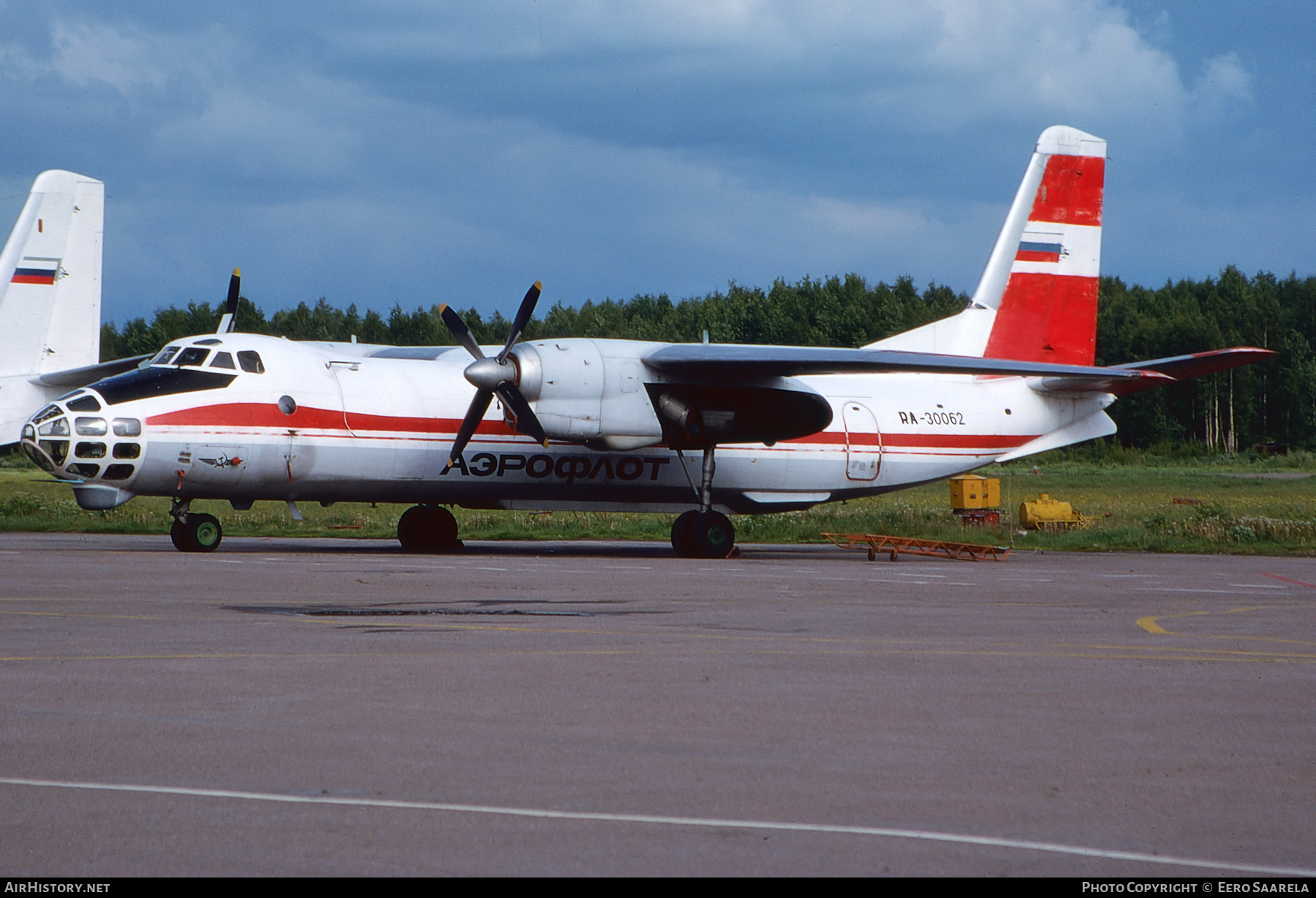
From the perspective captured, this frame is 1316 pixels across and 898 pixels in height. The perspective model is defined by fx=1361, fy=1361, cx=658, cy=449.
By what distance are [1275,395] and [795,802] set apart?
105 meters

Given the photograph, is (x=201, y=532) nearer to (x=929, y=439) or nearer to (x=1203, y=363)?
(x=929, y=439)

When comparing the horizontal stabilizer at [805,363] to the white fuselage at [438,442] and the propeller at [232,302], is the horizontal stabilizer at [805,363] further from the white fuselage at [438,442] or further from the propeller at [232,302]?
the propeller at [232,302]

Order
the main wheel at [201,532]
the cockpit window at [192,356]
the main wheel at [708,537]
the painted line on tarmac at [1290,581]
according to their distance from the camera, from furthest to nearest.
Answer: the main wheel at [708,537] < the main wheel at [201,532] < the cockpit window at [192,356] < the painted line on tarmac at [1290,581]

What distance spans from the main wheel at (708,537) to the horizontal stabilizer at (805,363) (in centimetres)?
267

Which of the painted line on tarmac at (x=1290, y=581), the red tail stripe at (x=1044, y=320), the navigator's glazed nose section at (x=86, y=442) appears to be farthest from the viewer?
the red tail stripe at (x=1044, y=320)

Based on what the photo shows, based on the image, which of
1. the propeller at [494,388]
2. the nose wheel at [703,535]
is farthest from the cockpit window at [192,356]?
the nose wheel at [703,535]

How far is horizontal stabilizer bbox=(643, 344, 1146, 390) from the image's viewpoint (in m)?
23.0

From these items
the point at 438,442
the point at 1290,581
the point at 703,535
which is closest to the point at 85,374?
the point at 438,442

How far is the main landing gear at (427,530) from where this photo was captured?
2531 cm

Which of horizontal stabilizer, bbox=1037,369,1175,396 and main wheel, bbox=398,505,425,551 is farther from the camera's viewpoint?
main wheel, bbox=398,505,425,551

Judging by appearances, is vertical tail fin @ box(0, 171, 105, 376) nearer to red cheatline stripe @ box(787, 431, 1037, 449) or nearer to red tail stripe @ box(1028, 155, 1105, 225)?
A: red cheatline stripe @ box(787, 431, 1037, 449)

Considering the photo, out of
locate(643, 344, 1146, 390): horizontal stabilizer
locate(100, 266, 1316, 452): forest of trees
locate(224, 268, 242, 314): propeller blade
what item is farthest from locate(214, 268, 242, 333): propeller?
locate(100, 266, 1316, 452): forest of trees

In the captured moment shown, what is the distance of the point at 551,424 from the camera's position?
75.4ft

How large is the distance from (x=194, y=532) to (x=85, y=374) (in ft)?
12.3
